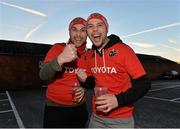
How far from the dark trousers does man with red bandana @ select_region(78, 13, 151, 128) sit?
1.47 feet

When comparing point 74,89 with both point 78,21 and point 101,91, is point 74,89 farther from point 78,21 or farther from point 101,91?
point 78,21

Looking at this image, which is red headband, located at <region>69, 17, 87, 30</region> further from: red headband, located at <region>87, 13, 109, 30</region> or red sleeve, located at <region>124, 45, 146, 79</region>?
red sleeve, located at <region>124, 45, 146, 79</region>

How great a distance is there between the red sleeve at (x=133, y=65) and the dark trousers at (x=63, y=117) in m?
1.06

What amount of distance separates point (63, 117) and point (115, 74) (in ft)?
3.27

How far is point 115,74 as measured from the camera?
243 centimetres

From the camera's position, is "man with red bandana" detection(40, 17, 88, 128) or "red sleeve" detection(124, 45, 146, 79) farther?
"man with red bandana" detection(40, 17, 88, 128)

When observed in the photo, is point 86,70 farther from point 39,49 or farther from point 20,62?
point 39,49

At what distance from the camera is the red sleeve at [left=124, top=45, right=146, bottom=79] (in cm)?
228

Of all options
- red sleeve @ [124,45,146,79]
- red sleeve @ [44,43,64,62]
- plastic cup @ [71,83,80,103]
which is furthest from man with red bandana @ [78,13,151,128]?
red sleeve @ [44,43,64,62]

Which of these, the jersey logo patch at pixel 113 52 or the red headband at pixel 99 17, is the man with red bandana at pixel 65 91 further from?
the jersey logo patch at pixel 113 52

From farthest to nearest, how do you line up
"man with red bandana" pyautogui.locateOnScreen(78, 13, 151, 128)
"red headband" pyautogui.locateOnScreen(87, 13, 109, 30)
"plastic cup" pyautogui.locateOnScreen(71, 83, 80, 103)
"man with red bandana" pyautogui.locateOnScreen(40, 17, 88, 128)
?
"man with red bandana" pyautogui.locateOnScreen(40, 17, 88, 128)
"plastic cup" pyautogui.locateOnScreen(71, 83, 80, 103)
"red headband" pyautogui.locateOnScreen(87, 13, 109, 30)
"man with red bandana" pyautogui.locateOnScreen(78, 13, 151, 128)

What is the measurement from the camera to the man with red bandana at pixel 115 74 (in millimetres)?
2250

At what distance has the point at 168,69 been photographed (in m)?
36.8

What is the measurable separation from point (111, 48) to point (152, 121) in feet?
19.6
